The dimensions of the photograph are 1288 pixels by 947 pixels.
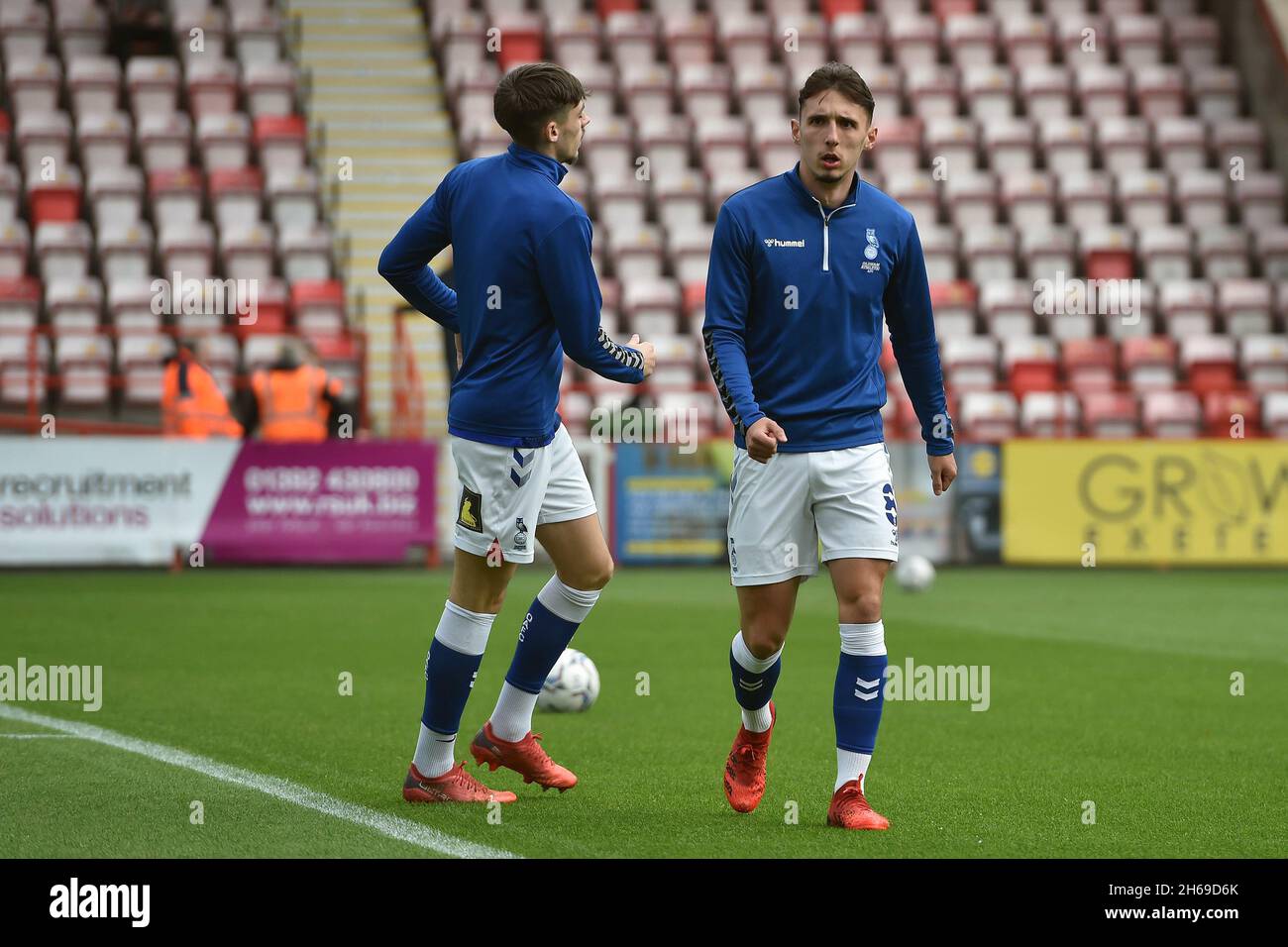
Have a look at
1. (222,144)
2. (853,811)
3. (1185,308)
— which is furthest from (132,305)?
(853,811)

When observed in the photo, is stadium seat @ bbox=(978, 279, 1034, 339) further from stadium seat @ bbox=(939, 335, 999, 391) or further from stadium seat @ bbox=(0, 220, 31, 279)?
stadium seat @ bbox=(0, 220, 31, 279)

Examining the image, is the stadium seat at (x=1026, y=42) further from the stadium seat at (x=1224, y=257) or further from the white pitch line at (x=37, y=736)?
the white pitch line at (x=37, y=736)

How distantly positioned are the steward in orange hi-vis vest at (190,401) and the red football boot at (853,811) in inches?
477

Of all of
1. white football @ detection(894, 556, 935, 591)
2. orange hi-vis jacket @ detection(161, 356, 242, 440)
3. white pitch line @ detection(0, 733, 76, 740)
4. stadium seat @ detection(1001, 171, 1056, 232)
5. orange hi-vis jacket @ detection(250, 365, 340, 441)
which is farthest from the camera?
stadium seat @ detection(1001, 171, 1056, 232)

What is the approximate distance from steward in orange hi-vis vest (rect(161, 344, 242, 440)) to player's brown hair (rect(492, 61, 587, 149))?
1163 centimetres

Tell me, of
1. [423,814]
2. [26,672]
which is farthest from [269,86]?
[423,814]

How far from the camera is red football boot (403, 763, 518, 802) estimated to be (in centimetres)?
573

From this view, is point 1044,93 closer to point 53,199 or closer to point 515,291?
point 53,199

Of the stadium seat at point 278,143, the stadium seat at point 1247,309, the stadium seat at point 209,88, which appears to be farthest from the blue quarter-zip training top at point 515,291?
the stadium seat at point 209,88

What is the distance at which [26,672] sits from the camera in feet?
29.9

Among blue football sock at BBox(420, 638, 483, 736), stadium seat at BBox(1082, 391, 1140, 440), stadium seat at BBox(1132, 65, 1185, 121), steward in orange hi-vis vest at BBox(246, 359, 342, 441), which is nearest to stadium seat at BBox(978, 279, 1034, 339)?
stadium seat at BBox(1082, 391, 1140, 440)

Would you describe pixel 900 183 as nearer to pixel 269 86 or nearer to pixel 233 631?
pixel 269 86
